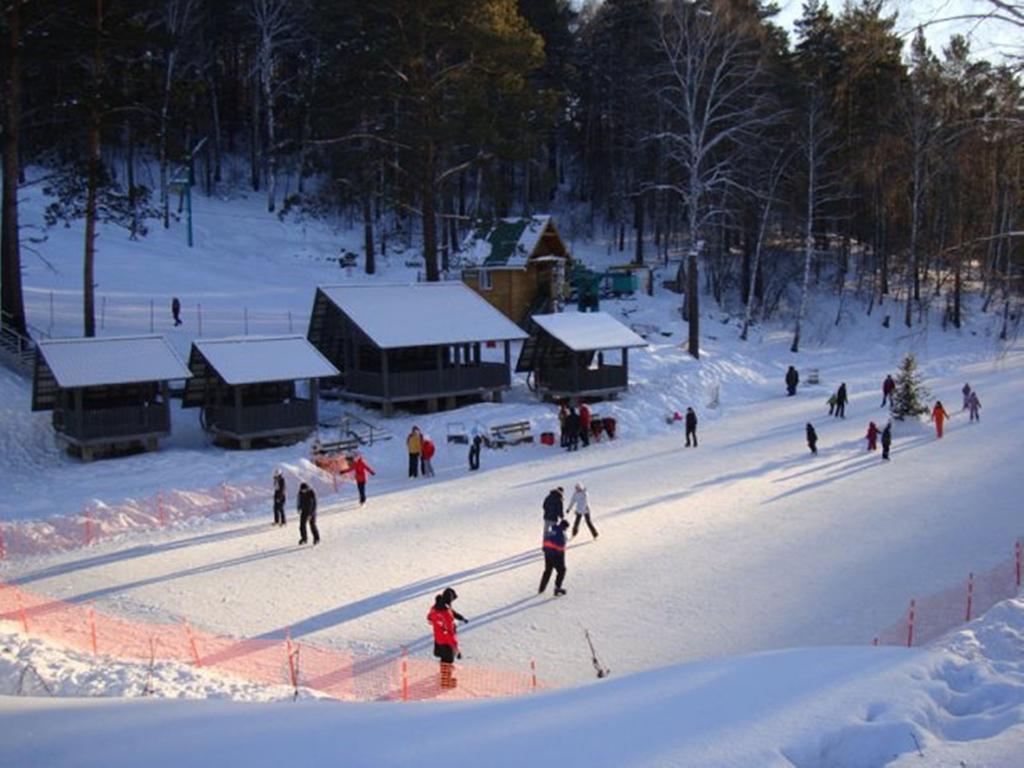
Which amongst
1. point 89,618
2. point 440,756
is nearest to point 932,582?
point 440,756

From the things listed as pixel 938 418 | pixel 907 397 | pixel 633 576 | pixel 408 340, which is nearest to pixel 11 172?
pixel 408 340

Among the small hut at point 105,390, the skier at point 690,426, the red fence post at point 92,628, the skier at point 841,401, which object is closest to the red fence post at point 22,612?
the red fence post at point 92,628

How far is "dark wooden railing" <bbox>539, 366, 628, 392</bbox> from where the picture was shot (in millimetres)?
29828

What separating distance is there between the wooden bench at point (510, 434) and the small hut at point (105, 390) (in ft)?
27.4

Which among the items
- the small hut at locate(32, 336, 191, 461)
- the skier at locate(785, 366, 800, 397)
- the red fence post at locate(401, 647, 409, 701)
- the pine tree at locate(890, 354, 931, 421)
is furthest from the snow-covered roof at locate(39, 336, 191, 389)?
the skier at locate(785, 366, 800, 397)

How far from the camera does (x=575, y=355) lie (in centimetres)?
2992

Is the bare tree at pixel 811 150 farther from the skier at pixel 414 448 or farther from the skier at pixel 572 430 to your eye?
the skier at pixel 414 448

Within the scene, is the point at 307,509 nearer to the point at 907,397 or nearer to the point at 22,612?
the point at 22,612

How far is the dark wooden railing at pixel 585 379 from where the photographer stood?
29828mm

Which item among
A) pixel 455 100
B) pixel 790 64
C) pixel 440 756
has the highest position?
pixel 790 64

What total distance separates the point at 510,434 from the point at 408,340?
4765 mm

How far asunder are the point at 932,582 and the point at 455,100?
24.7 m

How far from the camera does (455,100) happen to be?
32969mm

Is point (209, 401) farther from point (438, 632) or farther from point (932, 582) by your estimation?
Result: point (932, 582)
